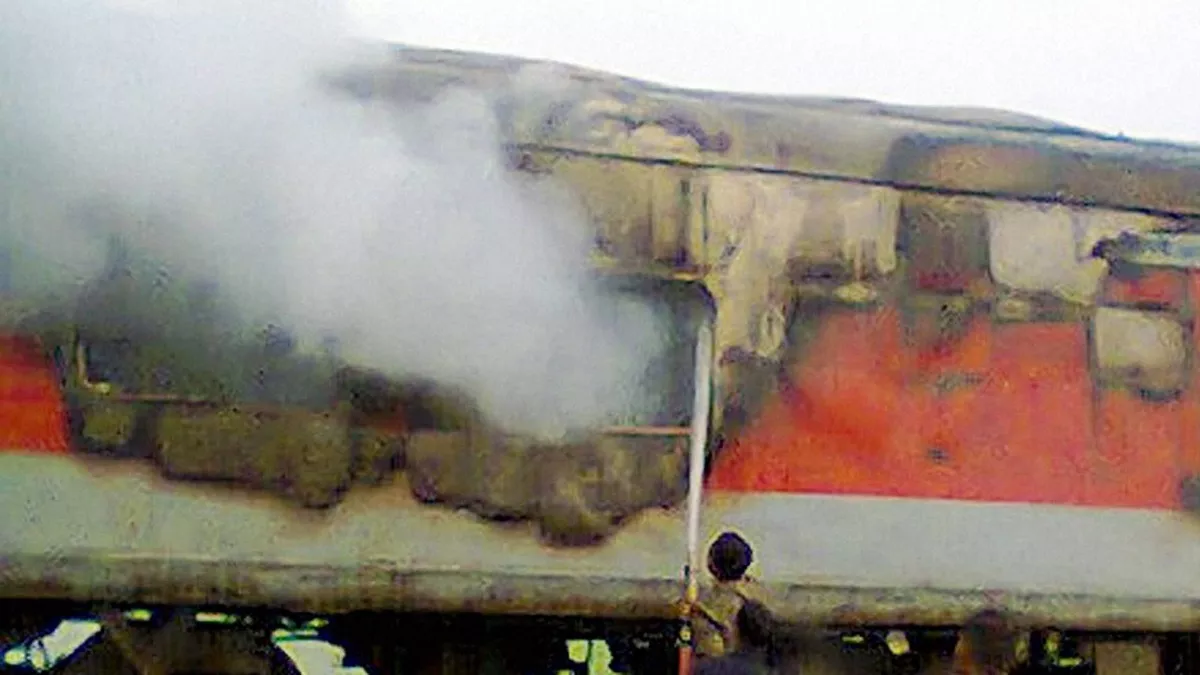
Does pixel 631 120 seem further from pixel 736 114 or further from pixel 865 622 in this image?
pixel 865 622

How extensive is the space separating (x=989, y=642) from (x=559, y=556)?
1.32 meters

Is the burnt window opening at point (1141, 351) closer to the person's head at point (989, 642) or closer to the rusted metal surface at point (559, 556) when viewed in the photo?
the rusted metal surface at point (559, 556)

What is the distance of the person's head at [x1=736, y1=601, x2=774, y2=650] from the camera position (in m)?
5.16

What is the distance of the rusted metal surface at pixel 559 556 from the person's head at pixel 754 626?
102 mm

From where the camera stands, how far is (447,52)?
5504mm

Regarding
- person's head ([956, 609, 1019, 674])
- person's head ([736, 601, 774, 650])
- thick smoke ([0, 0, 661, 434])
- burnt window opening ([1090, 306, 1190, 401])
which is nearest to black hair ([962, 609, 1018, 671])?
person's head ([956, 609, 1019, 674])

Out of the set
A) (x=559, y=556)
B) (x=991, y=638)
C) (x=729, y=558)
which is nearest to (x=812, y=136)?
(x=729, y=558)

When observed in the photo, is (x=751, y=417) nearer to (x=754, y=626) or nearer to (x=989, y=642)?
(x=754, y=626)

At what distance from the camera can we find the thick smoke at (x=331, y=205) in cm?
511

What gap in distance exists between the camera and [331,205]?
17.3ft

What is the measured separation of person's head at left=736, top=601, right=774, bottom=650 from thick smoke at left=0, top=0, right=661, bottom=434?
642 millimetres

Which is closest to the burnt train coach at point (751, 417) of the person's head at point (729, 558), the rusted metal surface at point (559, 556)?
the rusted metal surface at point (559, 556)

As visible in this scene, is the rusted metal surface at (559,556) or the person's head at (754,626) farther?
the person's head at (754,626)

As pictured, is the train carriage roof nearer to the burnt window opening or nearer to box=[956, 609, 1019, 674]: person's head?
the burnt window opening
